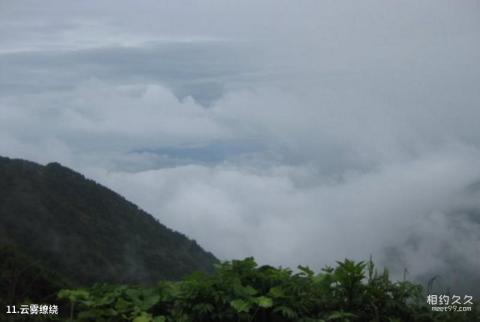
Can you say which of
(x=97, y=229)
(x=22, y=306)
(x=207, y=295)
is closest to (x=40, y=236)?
(x=97, y=229)

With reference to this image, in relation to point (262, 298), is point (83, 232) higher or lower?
higher

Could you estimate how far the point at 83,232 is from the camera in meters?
7.33

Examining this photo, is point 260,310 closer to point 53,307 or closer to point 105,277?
→ point 53,307

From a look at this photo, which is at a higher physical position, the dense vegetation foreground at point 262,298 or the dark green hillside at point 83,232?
the dark green hillside at point 83,232

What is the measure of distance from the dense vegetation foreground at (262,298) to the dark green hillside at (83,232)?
1115 mm

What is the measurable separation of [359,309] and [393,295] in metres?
0.22

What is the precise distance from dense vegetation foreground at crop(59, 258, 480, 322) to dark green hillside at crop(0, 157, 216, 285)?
43.9 inches

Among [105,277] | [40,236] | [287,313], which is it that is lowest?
[287,313]

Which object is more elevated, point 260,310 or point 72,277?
point 72,277

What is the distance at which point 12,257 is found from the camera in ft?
16.8

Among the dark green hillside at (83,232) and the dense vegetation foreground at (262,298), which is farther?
the dark green hillside at (83,232)

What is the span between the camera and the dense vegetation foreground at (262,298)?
4148 millimetres

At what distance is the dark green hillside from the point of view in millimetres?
6139

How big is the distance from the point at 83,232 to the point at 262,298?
3636mm
